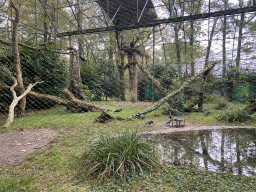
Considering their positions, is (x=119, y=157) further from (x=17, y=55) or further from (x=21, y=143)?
(x=17, y=55)

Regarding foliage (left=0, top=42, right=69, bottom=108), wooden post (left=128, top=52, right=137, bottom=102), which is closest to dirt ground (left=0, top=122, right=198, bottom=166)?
foliage (left=0, top=42, right=69, bottom=108)

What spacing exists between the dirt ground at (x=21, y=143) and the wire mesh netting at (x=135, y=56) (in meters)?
0.92

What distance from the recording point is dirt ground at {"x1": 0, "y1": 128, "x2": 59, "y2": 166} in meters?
3.00

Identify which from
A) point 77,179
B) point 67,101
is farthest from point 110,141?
point 67,101

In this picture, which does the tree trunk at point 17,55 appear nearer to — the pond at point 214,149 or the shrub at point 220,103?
the pond at point 214,149

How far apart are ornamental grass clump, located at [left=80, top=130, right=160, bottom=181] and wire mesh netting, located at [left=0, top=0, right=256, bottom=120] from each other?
2806 mm

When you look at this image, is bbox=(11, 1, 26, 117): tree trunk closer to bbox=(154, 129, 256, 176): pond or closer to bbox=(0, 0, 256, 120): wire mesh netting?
bbox=(0, 0, 256, 120): wire mesh netting

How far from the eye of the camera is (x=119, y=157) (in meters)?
2.36

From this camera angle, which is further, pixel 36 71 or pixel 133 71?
pixel 133 71

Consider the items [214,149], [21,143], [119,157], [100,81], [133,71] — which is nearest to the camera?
[119,157]

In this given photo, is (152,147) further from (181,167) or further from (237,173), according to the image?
(237,173)

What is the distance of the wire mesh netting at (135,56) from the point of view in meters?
5.91

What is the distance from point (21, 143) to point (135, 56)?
688cm

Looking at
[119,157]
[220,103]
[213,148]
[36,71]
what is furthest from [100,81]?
[119,157]
